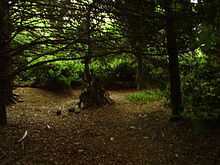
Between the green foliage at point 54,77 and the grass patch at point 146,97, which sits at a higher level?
the green foliage at point 54,77

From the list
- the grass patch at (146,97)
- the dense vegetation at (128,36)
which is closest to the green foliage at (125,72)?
the grass patch at (146,97)

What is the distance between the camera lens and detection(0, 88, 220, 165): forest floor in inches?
197

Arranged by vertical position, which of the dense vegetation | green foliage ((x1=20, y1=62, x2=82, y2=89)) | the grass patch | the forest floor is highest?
the dense vegetation

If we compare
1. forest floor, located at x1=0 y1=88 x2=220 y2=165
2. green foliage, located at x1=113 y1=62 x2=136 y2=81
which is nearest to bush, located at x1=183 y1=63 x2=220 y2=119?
forest floor, located at x1=0 y1=88 x2=220 y2=165

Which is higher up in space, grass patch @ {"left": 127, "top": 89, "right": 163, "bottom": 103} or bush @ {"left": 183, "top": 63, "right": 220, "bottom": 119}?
bush @ {"left": 183, "top": 63, "right": 220, "bottom": 119}

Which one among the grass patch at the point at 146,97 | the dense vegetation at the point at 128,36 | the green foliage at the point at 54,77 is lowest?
the grass patch at the point at 146,97

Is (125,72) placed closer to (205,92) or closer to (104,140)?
(104,140)

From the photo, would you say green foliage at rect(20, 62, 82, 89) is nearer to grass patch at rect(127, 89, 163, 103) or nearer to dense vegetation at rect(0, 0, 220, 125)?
grass patch at rect(127, 89, 163, 103)

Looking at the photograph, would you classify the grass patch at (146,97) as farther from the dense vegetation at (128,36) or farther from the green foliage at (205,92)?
the green foliage at (205,92)

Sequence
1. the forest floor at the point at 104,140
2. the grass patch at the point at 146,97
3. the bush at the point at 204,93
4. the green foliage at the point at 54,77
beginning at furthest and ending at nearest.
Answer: the green foliage at the point at 54,77 → the grass patch at the point at 146,97 → the forest floor at the point at 104,140 → the bush at the point at 204,93

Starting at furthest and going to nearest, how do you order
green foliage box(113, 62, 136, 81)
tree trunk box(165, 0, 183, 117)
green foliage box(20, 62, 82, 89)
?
1. green foliage box(113, 62, 136, 81)
2. green foliage box(20, 62, 82, 89)
3. tree trunk box(165, 0, 183, 117)

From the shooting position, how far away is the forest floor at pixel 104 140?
16.4 feet

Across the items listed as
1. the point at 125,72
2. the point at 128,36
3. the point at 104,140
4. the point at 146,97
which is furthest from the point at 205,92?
the point at 125,72

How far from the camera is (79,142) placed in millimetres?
5746
